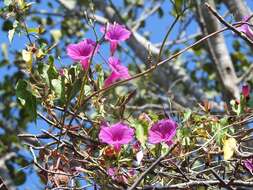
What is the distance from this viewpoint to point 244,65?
14.7 ft

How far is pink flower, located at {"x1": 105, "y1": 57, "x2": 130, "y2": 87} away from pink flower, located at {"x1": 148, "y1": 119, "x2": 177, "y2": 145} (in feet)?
0.54

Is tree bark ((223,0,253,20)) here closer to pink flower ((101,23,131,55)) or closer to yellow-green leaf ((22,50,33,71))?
pink flower ((101,23,131,55))

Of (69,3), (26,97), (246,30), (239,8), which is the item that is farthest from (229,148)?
(69,3)

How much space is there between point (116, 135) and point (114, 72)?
7.8 inches

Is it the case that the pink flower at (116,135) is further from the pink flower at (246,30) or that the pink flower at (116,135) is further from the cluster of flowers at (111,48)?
the pink flower at (246,30)

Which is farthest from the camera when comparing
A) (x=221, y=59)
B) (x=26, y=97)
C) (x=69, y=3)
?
(x=69, y=3)

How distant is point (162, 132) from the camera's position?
1.45 meters

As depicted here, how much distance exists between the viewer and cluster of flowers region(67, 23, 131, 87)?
1.54 m

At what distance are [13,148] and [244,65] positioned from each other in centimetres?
161

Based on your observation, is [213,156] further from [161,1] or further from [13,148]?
[161,1]

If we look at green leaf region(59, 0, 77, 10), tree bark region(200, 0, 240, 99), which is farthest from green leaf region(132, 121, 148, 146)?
green leaf region(59, 0, 77, 10)

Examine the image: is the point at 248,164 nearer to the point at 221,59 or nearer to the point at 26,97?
the point at 26,97

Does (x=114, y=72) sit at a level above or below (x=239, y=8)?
below

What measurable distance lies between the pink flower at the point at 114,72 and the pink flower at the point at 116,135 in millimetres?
166
